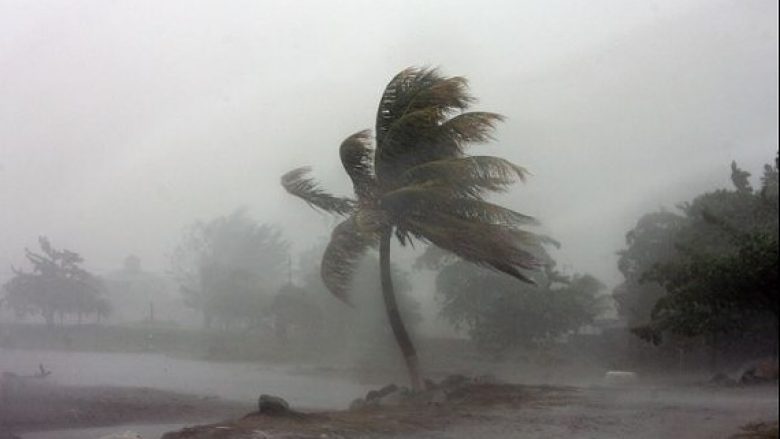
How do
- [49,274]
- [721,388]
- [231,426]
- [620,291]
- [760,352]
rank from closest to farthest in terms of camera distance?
[760,352]
[721,388]
[231,426]
[620,291]
[49,274]

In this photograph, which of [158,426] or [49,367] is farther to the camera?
[49,367]

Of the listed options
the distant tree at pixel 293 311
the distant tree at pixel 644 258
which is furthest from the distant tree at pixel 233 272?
the distant tree at pixel 644 258

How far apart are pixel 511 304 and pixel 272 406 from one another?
2855 mm

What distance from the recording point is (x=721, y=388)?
249 inches

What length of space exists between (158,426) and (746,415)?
4.97 metres

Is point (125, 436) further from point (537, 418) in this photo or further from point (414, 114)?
point (414, 114)

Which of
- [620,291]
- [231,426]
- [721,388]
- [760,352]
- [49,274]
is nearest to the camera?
[760,352]

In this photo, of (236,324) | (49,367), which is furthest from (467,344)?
(49,367)

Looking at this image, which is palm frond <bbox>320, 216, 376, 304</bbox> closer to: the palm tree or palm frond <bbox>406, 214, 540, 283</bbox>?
the palm tree

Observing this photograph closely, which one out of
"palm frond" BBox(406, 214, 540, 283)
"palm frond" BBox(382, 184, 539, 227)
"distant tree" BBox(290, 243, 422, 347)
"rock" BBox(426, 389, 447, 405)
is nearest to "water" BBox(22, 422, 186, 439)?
"distant tree" BBox(290, 243, 422, 347)

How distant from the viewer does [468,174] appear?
8594 millimetres

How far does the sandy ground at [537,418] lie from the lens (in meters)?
6.22

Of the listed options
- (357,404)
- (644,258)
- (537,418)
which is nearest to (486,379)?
(357,404)

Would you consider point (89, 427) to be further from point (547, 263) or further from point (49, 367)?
point (547, 263)
